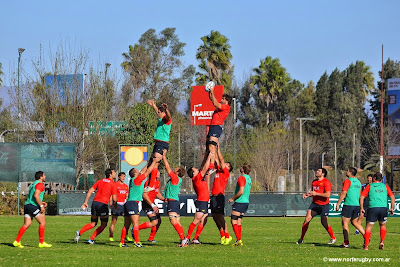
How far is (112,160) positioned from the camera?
58094 millimetres

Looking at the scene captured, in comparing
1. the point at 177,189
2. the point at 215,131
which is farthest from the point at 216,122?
the point at 177,189

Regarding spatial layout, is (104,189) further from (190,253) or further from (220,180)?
(190,253)

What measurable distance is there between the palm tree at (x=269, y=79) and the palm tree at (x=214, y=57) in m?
7.30

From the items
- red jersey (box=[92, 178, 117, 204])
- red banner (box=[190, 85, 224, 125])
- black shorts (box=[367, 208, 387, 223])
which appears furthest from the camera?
red banner (box=[190, 85, 224, 125])

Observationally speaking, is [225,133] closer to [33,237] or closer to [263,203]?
[263,203]

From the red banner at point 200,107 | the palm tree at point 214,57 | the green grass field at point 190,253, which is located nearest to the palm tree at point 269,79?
the palm tree at point 214,57

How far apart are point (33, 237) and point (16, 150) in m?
18.2

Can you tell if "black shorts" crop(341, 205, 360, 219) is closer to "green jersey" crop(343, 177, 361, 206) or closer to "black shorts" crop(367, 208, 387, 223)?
"green jersey" crop(343, 177, 361, 206)

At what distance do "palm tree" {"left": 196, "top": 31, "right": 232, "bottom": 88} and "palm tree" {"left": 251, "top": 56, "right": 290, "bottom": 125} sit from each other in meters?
7.30

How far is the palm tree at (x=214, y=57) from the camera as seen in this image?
247 feet

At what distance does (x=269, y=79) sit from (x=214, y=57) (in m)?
10.7

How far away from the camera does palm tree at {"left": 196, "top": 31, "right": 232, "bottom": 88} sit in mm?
75312

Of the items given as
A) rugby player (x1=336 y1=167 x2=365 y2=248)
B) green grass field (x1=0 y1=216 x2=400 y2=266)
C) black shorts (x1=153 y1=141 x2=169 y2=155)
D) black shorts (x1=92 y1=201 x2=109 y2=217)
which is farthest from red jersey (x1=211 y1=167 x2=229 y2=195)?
rugby player (x1=336 y1=167 x2=365 y2=248)

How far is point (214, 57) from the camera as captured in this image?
248ft
